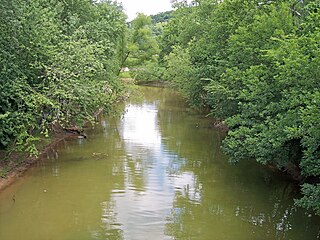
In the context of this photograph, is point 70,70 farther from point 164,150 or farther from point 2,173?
point 164,150

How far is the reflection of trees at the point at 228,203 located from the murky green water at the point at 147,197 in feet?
0.11

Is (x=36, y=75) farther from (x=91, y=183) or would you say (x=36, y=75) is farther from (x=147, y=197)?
(x=147, y=197)

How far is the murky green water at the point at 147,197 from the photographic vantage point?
40.6ft

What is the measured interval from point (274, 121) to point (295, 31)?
4.77 m

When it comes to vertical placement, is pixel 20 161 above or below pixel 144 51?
below

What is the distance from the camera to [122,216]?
1323 centimetres

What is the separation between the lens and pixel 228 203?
581 inches

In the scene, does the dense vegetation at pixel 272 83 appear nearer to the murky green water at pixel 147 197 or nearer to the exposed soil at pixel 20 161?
the murky green water at pixel 147 197

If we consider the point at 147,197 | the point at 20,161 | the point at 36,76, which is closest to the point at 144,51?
the point at 36,76

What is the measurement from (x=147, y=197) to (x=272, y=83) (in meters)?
6.34

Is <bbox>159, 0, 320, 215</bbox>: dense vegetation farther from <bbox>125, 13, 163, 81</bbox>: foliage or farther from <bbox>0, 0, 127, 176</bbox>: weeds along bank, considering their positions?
<bbox>125, 13, 163, 81</bbox>: foliage

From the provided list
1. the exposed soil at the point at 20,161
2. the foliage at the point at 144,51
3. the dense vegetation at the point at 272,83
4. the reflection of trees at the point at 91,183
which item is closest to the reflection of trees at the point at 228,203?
the dense vegetation at the point at 272,83

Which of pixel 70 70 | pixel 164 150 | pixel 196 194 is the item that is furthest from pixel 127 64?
pixel 196 194

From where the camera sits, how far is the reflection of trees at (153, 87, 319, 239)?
12.5m
